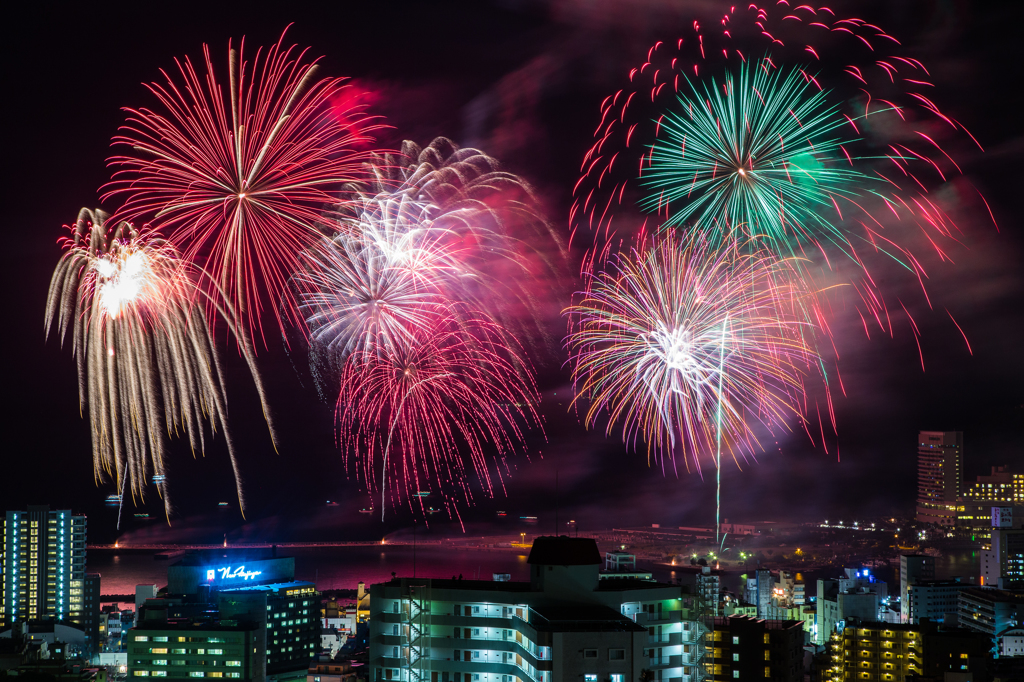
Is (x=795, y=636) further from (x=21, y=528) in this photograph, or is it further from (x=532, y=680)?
(x=21, y=528)

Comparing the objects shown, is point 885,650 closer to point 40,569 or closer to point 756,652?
point 756,652

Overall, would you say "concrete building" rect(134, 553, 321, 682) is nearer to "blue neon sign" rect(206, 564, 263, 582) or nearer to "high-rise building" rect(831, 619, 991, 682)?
"blue neon sign" rect(206, 564, 263, 582)

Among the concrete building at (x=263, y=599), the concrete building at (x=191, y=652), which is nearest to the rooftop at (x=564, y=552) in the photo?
the concrete building at (x=191, y=652)

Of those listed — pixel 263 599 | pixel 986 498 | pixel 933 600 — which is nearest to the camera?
pixel 263 599

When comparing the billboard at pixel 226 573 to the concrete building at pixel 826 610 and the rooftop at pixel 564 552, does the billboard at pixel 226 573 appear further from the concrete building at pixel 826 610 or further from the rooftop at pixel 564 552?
the rooftop at pixel 564 552

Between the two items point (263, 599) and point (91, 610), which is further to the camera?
point (91, 610)

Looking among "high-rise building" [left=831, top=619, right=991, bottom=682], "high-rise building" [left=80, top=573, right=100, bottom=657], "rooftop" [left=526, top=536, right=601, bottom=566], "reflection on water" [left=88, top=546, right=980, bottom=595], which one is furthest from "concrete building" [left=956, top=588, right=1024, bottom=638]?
"high-rise building" [left=80, top=573, right=100, bottom=657]

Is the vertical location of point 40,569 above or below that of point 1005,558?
above

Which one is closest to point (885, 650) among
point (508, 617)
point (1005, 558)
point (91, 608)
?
point (508, 617)
